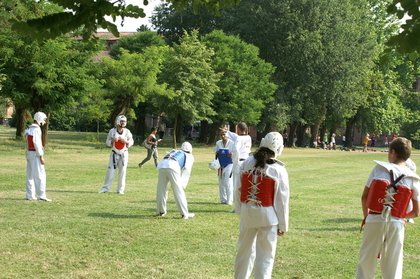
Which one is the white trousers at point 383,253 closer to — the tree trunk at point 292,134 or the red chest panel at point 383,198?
the red chest panel at point 383,198

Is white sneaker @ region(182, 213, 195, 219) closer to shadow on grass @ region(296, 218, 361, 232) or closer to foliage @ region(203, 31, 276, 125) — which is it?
shadow on grass @ region(296, 218, 361, 232)

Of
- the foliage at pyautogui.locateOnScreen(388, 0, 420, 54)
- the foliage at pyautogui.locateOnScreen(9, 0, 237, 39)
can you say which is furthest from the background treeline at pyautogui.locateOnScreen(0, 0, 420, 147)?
the foliage at pyautogui.locateOnScreen(388, 0, 420, 54)

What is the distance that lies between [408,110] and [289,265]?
238 ft

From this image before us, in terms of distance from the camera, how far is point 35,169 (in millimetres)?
16156

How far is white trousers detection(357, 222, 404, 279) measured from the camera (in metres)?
7.54

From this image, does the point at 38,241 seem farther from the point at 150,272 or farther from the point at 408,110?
the point at 408,110

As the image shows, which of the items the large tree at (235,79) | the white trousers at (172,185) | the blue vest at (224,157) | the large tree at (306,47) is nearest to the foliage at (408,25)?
the white trousers at (172,185)

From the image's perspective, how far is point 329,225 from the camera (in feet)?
45.4

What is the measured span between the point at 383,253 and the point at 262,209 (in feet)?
4.80

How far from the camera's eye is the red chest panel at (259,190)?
781 centimetres

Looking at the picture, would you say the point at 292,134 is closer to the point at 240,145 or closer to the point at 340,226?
the point at 240,145

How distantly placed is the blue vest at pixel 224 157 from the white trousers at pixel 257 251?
8.40 m

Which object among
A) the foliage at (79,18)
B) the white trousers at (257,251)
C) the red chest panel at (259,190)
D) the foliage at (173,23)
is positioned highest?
the foliage at (173,23)

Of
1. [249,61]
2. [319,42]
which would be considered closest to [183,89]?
[249,61]
